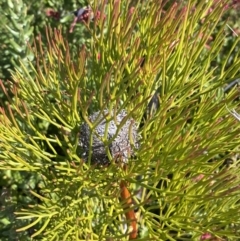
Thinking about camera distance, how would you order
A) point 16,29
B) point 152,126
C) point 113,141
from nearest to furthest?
point 113,141 < point 152,126 < point 16,29

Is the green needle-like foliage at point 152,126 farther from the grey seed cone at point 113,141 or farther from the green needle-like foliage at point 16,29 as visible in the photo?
the green needle-like foliage at point 16,29

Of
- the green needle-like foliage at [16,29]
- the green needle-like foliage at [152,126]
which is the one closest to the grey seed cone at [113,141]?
the green needle-like foliage at [152,126]

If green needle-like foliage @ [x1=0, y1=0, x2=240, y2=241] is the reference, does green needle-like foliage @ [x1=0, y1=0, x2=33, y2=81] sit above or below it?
above

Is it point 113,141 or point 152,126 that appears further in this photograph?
point 152,126

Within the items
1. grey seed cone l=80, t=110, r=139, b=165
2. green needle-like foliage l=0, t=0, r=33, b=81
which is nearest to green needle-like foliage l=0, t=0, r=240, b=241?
grey seed cone l=80, t=110, r=139, b=165

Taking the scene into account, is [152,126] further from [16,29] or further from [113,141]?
[16,29]

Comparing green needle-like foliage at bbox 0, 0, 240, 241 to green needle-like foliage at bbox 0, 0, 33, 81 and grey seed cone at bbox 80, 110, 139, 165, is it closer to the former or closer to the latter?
grey seed cone at bbox 80, 110, 139, 165

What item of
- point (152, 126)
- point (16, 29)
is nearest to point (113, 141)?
point (152, 126)

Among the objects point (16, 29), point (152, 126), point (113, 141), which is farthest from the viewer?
point (16, 29)

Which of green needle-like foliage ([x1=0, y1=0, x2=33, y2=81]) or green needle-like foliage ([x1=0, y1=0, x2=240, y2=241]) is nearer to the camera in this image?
green needle-like foliage ([x1=0, y1=0, x2=240, y2=241])

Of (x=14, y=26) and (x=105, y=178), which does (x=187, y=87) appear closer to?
(x=105, y=178)

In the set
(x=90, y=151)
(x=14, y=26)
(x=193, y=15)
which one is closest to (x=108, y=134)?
(x=90, y=151)
